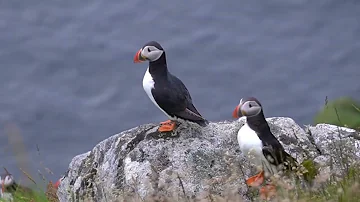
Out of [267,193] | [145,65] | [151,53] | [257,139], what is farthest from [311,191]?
[145,65]

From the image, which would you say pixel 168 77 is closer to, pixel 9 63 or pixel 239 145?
pixel 239 145

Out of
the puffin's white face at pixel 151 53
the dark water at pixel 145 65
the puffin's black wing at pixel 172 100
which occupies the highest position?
the dark water at pixel 145 65

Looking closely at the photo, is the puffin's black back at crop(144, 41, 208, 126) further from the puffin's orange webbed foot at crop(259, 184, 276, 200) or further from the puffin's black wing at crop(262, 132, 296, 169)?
the puffin's orange webbed foot at crop(259, 184, 276, 200)

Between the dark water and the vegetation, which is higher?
the dark water

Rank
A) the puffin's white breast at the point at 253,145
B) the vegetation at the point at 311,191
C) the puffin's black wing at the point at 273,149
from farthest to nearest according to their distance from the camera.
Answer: the puffin's white breast at the point at 253,145, the puffin's black wing at the point at 273,149, the vegetation at the point at 311,191

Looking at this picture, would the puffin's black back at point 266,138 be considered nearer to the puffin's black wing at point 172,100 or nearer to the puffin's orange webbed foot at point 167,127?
the puffin's black wing at point 172,100

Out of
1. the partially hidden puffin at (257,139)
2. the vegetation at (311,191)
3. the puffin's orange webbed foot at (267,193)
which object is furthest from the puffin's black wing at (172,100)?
the puffin's orange webbed foot at (267,193)

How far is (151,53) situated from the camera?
683 cm

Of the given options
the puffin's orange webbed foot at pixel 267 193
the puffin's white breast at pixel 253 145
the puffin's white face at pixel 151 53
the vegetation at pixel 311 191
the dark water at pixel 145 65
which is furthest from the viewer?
the dark water at pixel 145 65

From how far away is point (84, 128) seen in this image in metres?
17.7

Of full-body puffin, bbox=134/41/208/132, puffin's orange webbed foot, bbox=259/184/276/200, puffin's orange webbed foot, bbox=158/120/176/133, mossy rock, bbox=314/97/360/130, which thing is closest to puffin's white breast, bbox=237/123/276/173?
full-body puffin, bbox=134/41/208/132

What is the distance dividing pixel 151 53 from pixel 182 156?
0.99 m

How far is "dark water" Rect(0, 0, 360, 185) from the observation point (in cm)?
1755

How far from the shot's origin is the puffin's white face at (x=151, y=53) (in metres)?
6.82
